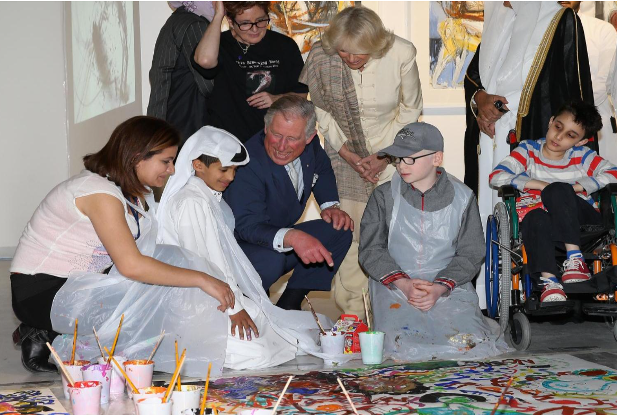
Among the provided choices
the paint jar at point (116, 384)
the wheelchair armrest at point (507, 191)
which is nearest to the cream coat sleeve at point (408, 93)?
the wheelchair armrest at point (507, 191)

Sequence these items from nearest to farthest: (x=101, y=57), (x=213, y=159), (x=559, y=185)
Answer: (x=559, y=185) → (x=213, y=159) → (x=101, y=57)

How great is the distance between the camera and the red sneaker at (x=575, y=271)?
335 cm

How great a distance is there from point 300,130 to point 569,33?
140 cm

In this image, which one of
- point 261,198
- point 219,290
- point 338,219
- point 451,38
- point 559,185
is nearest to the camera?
point 219,290

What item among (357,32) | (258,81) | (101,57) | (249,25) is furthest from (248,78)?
(101,57)

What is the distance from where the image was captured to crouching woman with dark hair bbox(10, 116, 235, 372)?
3.04 metres

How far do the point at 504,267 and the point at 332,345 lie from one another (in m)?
0.82

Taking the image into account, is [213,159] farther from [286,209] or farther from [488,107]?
[488,107]

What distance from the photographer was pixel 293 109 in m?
3.77

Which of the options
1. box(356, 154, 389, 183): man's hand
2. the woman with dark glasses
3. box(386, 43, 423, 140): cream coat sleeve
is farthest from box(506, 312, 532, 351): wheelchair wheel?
the woman with dark glasses

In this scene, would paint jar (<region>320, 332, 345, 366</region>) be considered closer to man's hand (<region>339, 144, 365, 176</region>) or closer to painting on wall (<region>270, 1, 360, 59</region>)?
man's hand (<region>339, 144, 365, 176</region>)

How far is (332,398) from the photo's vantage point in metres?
2.71

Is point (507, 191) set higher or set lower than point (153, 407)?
higher

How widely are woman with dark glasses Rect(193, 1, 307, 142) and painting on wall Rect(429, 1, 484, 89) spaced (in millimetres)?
2677
